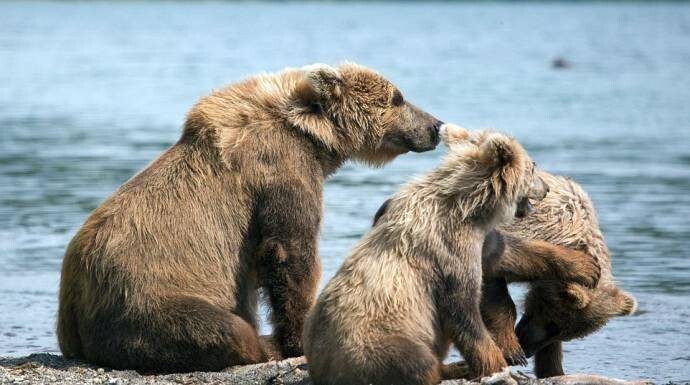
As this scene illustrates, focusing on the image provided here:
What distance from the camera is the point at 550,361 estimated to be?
26.1 feet

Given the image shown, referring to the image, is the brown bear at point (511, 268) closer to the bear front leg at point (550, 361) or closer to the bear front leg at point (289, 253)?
the bear front leg at point (289, 253)

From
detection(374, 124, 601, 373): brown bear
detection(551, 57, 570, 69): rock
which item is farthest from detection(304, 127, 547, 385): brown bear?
detection(551, 57, 570, 69): rock

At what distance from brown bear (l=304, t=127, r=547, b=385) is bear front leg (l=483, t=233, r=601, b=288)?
263mm

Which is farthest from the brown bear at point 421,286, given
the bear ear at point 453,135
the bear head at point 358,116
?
the bear head at point 358,116

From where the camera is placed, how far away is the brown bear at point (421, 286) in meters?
6.52

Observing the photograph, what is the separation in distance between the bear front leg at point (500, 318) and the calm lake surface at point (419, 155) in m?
1.46

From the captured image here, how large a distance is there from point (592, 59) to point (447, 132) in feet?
148

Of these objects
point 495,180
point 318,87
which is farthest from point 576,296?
point 318,87

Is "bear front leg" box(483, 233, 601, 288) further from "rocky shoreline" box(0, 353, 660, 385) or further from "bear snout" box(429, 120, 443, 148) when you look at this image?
"bear snout" box(429, 120, 443, 148)

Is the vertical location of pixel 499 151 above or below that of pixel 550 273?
above

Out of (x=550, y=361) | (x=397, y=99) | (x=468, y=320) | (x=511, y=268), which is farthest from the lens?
(x=397, y=99)

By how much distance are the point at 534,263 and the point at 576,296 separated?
0.40m

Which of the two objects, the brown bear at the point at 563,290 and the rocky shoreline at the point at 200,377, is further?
the brown bear at the point at 563,290

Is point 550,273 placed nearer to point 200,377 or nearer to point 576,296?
point 576,296
